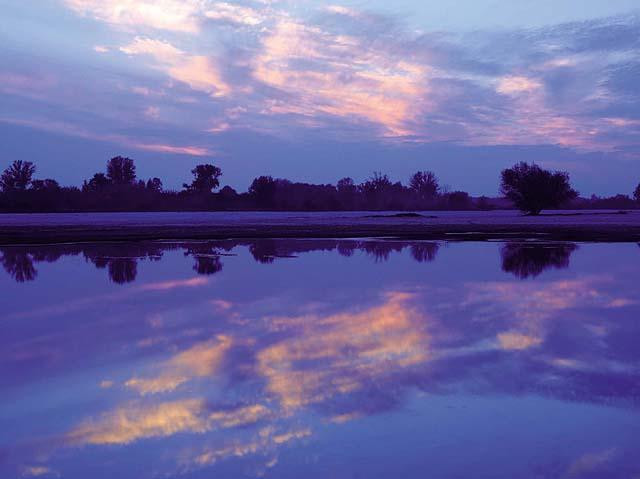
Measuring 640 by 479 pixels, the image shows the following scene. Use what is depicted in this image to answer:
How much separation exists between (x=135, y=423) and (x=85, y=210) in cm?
16220

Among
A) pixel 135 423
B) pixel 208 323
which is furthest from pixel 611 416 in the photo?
pixel 208 323

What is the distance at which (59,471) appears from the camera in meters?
5.32

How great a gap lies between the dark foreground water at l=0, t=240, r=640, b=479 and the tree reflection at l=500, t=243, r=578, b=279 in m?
3.09

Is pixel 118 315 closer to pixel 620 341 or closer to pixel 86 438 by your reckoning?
pixel 86 438

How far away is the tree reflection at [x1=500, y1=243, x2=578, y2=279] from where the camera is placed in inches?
780

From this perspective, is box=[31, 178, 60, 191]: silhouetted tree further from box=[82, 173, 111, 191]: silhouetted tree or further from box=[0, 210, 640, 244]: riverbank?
box=[0, 210, 640, 244]: riverbank

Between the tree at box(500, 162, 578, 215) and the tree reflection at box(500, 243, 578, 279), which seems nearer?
the tree reflection at box(500, 243, 578, 279)

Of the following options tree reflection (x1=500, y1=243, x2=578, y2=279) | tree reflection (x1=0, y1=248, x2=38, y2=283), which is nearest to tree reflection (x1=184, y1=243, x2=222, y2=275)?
tree reflection (x1=0, y1=248, x2=38, y2=283)

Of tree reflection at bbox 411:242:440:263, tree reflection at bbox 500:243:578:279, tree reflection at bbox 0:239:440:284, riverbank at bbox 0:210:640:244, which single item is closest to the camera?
tree reflection at bbox 500:243:578:279

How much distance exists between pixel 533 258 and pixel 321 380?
18036 millimetres

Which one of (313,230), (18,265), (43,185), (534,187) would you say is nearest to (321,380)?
(18,265)

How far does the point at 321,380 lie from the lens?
7.76 metres

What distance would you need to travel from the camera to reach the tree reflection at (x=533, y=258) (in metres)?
19.8

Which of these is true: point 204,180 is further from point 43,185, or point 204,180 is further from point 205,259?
point 205,259
